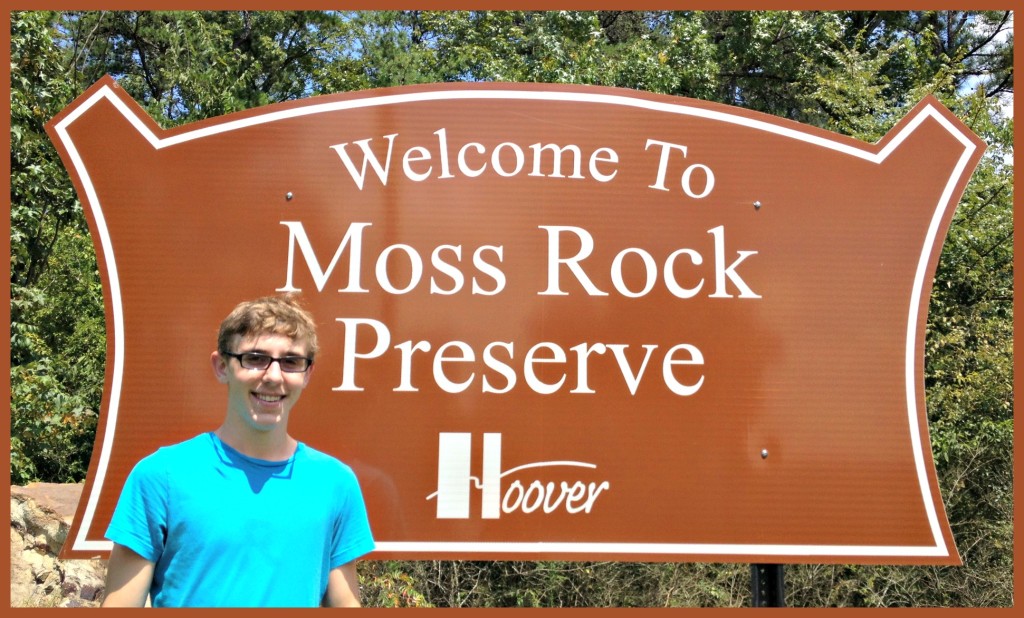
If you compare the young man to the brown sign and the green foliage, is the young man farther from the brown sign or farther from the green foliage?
the green foliage

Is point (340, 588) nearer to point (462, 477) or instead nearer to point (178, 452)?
point (178, 452)

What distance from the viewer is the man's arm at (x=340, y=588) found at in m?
2.60

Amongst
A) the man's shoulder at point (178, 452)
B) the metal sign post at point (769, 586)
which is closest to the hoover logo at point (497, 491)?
the metal sign post at point (769, 586)

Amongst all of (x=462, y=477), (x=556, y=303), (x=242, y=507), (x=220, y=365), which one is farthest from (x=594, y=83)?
(x=242, y=507)

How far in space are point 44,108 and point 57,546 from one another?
3138 millimetres

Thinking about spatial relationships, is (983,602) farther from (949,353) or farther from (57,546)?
(57,546)

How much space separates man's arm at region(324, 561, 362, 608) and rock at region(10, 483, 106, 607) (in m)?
3.22

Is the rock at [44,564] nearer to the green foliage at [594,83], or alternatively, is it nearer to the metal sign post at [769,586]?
the green foliage at [594,83]

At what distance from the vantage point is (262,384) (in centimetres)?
254

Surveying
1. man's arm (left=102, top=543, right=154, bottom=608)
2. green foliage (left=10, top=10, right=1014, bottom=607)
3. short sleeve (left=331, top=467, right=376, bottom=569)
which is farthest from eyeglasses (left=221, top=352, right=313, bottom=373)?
green foliage (left=10, top=10, right=1014, bottom=607)

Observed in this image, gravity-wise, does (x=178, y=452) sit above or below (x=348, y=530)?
above

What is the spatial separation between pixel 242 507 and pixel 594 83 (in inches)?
294

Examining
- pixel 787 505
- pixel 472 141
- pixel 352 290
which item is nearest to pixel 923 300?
pixel 787 505

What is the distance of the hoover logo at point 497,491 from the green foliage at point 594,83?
2136 millimetres
